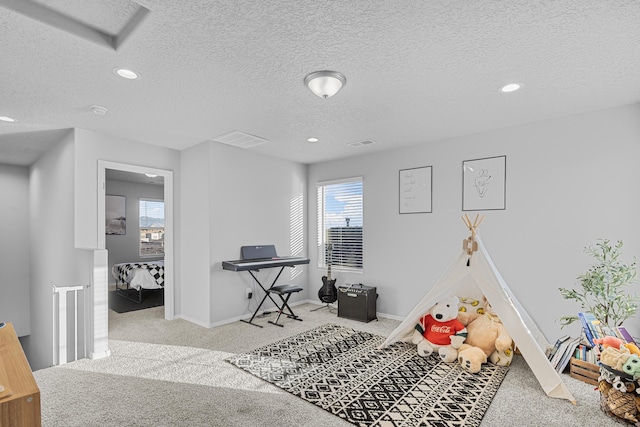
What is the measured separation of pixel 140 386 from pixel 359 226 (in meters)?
3.47

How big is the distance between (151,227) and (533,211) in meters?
7.65

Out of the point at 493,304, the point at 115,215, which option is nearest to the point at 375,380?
the point at 493,304

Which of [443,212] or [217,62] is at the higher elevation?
[217,62]

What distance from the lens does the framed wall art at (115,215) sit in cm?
709

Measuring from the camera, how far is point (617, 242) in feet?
10.2

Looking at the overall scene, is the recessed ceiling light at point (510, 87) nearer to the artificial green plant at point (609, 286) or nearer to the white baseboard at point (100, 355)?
the artificial green plant at point (609, 286)

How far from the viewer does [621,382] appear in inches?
86.4

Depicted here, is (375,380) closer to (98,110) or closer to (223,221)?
(223,221)

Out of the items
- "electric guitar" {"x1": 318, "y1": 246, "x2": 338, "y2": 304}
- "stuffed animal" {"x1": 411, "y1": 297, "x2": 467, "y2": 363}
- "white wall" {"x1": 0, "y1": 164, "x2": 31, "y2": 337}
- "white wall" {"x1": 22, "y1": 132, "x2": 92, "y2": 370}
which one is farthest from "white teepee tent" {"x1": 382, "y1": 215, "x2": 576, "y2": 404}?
"white wall" {"x1": 0, "y1": 164, "x2": 31, "y2": 337}

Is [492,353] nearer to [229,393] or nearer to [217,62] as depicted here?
[229,393]

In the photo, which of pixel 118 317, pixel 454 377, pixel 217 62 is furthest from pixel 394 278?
pixel 118 317

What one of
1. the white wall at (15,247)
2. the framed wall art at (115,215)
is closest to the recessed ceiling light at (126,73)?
the white wall at (15,247)

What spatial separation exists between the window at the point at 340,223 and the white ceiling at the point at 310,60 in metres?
1.76

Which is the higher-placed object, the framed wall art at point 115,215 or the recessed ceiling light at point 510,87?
the recessed ceiling light at point 510,87
